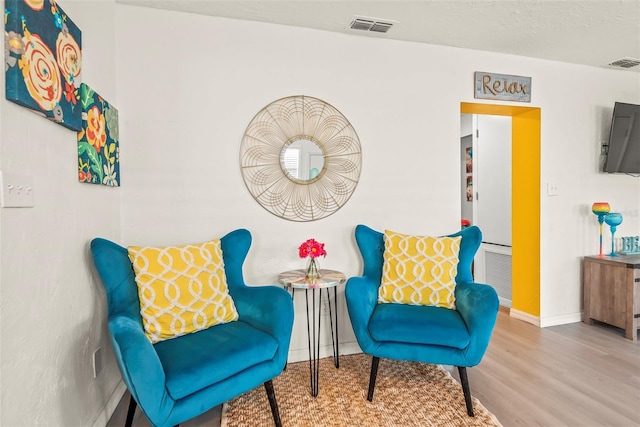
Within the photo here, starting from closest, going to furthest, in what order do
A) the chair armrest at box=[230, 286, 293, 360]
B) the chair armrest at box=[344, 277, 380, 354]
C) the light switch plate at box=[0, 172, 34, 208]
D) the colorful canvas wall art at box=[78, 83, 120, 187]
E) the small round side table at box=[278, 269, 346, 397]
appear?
the light switch plate at box=[0, 172, 34, 208] → the colorful canvas wall art at box=[78, 83, 120, 187] → the chair armrest at box=[230, 286, 293, 360] → the chair armrest at box=[344, 277, 380, 354] → the small round side table at box=[278, 269, 346, 397]

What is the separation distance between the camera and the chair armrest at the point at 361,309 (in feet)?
6.42

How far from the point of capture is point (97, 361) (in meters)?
1.77

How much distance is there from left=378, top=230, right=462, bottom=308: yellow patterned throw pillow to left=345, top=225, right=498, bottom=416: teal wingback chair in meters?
0.06

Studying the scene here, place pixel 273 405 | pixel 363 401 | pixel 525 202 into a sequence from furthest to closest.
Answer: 1. pixel 525 202
2. pixel 363 401
3. pixel 273 405

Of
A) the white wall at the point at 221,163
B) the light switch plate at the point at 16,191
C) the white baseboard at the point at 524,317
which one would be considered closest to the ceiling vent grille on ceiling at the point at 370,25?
the white wall at the point at 221,163

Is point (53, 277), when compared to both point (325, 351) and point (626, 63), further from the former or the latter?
point (626, 63)

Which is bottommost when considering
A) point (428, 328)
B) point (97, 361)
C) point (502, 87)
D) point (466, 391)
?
point (466, 391)

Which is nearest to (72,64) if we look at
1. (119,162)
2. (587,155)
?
(119,162)

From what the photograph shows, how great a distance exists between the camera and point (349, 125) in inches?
102

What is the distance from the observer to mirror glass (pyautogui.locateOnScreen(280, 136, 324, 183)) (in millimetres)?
2502

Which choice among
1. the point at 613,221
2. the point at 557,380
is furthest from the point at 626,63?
the point at 557,380

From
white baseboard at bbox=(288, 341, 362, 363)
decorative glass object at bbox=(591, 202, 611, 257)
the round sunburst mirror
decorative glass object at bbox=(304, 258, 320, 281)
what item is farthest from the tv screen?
decorative glass object at bbox=(304, 258, 320, 281)

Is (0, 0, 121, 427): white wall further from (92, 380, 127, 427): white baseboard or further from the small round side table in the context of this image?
the small round side table

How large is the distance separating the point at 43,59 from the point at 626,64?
4.31 meters
